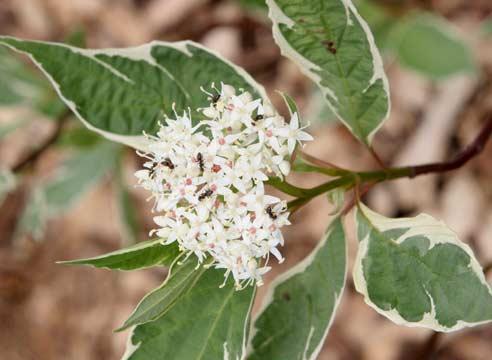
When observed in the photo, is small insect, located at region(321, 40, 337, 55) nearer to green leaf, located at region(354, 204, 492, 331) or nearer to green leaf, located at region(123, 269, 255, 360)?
green leaf, located at region(354, 204, 492, 331)

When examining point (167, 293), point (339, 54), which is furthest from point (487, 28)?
point (167, 293)

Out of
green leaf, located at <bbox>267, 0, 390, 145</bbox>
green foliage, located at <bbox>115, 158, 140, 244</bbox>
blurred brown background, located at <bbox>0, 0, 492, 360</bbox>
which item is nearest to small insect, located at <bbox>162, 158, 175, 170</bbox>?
green leaf, located at <bbox>267, 0, 390, 145</bbox>

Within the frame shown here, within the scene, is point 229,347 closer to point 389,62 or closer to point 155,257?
point 155,257

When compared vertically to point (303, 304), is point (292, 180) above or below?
below

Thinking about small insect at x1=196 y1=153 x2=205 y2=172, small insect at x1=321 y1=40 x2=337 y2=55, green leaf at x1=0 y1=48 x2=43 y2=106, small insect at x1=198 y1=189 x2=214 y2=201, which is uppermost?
small insect at x1=321 y1=40 x2=337 y2=55

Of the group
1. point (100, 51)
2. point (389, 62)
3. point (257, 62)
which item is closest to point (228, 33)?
point (257, 62)

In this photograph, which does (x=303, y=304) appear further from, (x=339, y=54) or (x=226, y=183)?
(x=339, y=54)
